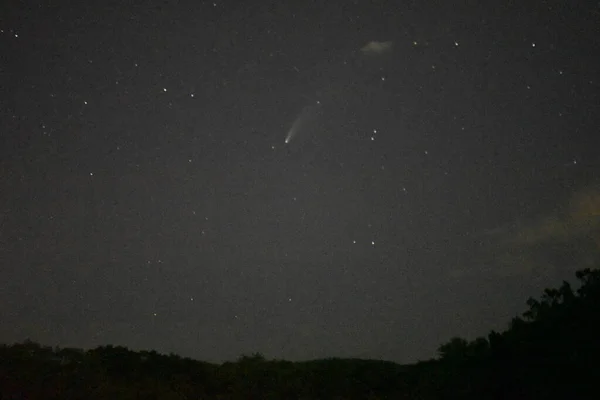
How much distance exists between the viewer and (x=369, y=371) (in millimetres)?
24906

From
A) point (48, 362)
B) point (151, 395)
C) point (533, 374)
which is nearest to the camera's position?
point (533, 374)

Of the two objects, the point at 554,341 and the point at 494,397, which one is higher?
the point at 554,341

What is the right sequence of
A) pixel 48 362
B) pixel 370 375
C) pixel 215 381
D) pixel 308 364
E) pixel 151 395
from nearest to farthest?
pixel 151 395
pixel 48 362
pixel 215 381
pixel 370 375
pixel 308 364

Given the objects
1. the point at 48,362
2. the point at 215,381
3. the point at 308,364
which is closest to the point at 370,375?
the point at 308,364

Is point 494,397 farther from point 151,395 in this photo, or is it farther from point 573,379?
point 151,395

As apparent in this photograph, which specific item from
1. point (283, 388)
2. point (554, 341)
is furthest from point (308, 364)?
point (554, 341)

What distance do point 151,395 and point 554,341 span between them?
536 inches

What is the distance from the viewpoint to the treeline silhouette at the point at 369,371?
15023 millimetres

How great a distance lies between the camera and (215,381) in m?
22.1

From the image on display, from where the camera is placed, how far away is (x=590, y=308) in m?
16.1

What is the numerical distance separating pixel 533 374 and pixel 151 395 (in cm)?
1280

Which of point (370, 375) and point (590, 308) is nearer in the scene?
point (590, 308)

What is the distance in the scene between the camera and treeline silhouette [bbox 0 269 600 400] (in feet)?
49.3

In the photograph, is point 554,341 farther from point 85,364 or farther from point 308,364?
point 85,364
